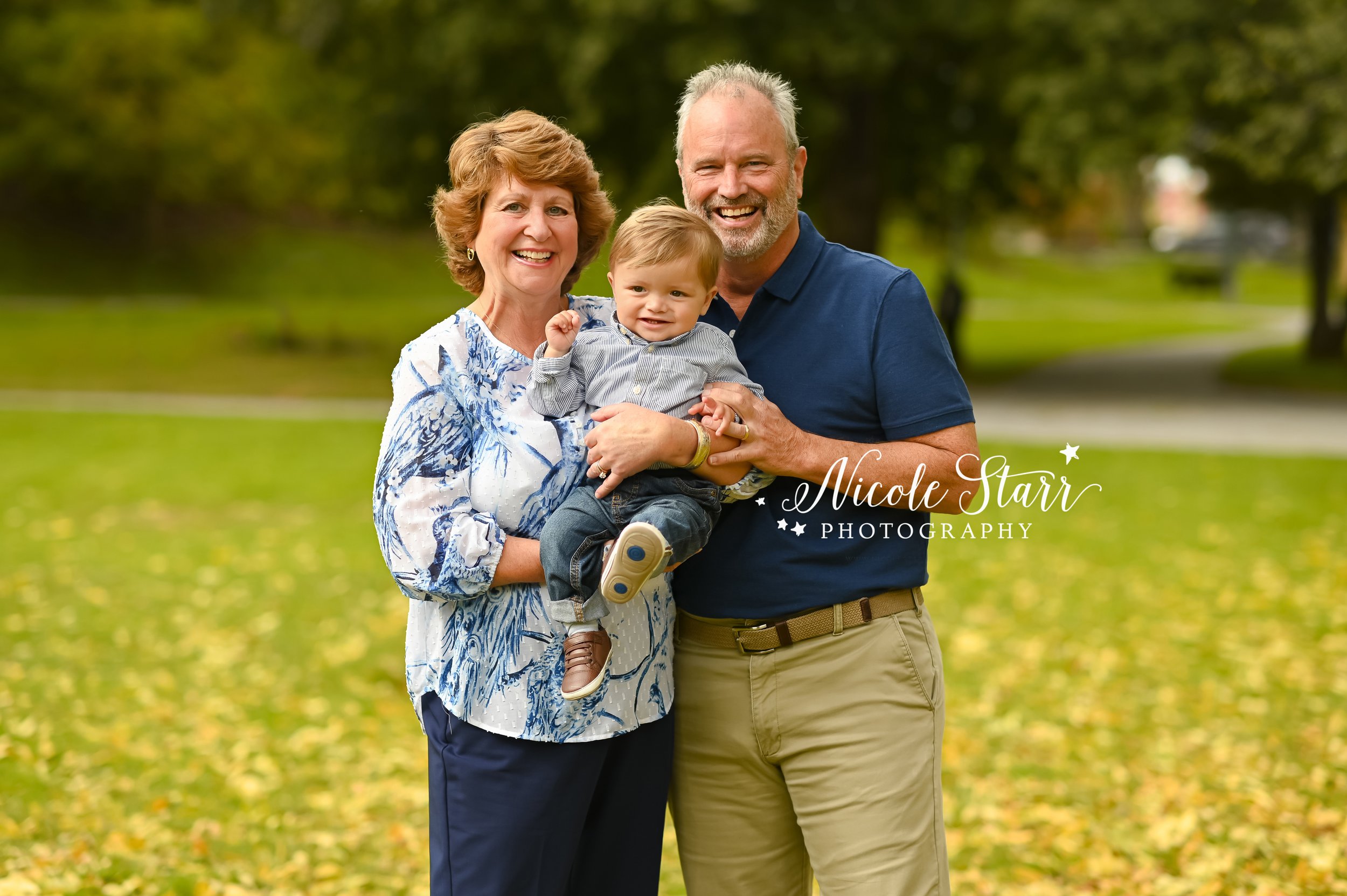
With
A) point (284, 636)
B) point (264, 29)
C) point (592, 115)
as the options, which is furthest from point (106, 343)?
point (284, 636)

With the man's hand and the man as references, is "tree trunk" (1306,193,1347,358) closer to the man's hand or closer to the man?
the man

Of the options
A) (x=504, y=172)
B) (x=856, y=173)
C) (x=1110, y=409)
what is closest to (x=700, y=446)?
(x=504, y=172)

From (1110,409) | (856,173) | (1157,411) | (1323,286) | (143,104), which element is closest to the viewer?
(1157,411)

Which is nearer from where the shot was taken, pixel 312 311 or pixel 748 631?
pixel 748 631

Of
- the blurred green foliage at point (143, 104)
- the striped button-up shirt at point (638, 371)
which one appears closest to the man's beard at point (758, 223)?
the striped button-up shirt at point (638, 371)

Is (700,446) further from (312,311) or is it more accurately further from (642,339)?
(312,311)

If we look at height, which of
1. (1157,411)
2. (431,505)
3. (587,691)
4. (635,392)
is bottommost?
(587,691)

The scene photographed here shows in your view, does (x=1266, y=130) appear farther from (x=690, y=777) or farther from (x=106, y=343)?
(x=106, y=343)

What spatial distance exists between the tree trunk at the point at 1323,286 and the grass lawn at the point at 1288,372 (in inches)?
11.8

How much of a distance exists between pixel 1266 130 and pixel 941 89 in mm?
6843

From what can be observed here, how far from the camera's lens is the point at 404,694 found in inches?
287

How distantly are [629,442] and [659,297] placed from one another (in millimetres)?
359

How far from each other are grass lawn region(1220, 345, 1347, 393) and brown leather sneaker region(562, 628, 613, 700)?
762 inches

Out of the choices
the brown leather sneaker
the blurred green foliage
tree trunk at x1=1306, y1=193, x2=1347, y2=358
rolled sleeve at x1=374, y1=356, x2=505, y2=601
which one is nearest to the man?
the brown leather sneaker
